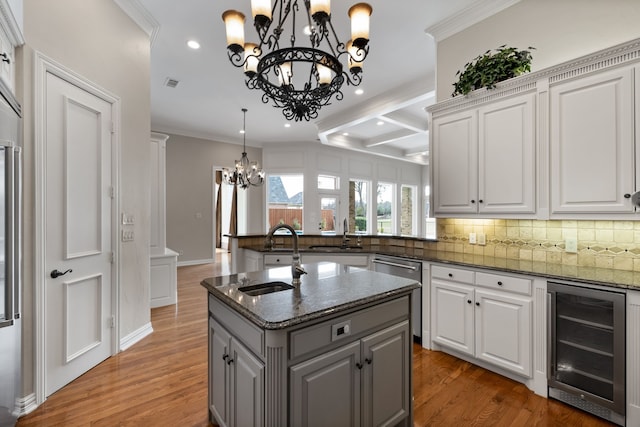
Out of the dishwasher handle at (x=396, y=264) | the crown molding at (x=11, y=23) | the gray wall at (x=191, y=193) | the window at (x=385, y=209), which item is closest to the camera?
the crown molding at (x=11, y=23)

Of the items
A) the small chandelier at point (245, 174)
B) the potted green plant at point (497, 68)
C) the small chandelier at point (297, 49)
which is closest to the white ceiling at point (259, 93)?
the potted green plant at point (497, 68)

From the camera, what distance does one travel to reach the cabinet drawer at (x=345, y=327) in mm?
1314

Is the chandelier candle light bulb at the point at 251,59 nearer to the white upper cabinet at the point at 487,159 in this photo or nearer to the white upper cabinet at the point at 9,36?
the white upper cabinet at the point at 9,36

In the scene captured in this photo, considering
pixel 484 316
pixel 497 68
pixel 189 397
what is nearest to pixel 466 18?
pixel 497 68

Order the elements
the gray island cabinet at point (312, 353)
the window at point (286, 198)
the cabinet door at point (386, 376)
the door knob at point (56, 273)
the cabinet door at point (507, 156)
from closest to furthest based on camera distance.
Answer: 1. the gray island cabinet at point (312, 353)
2. the cabinet door at point (386, 376)
3. the door knob at point (56, 273)
4. the cabinet door at point (507, 156)
5. the window at point (286, 198)

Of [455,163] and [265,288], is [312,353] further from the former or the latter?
[455,163]

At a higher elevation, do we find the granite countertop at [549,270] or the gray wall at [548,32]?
the gray wall at [548,32]

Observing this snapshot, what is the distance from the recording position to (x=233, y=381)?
1.54m

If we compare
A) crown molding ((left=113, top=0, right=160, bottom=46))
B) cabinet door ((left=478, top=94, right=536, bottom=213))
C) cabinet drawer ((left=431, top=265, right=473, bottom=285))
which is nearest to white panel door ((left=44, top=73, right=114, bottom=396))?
crown molding ((left=113, top=0, right=160, bottom=46))

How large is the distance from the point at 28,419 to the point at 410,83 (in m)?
5.25

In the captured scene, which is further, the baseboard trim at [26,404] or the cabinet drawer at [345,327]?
the baseboard trim at [26,404]

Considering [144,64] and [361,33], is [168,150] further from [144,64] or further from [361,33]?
[361,33]

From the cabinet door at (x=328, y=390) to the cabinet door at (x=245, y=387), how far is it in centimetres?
15

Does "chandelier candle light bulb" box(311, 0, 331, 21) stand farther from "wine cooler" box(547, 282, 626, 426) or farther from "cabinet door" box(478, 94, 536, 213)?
"wine cooler" box(547, 282, 626, 426)
